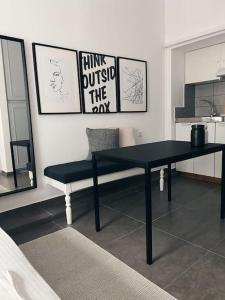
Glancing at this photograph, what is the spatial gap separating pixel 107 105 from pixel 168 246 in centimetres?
188

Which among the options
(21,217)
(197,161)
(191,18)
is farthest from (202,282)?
(191,18)

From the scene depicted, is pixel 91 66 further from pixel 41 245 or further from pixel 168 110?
pixel 41 245

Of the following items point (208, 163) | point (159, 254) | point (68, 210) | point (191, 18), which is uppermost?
point (191, 18)

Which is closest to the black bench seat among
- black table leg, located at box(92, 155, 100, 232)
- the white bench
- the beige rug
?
the white bench

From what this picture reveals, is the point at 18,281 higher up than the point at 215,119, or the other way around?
the point at 215,119

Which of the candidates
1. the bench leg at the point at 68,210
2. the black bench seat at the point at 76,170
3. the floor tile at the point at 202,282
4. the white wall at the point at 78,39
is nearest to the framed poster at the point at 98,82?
the white wall at the point at 78,39

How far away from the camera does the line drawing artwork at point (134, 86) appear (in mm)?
3285

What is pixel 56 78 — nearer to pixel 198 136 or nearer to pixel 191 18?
pixel 198 136

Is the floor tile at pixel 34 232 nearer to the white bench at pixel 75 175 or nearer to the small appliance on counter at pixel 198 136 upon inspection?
the white bench at pixel 75 175

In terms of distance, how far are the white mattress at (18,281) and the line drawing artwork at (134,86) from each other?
269 cm

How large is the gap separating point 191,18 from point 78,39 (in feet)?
5.73

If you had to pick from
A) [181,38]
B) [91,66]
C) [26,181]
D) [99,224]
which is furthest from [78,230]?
[181,38]

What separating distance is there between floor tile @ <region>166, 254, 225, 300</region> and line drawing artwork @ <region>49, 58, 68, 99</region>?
6.82 feet

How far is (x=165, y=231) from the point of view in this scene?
2137mm
